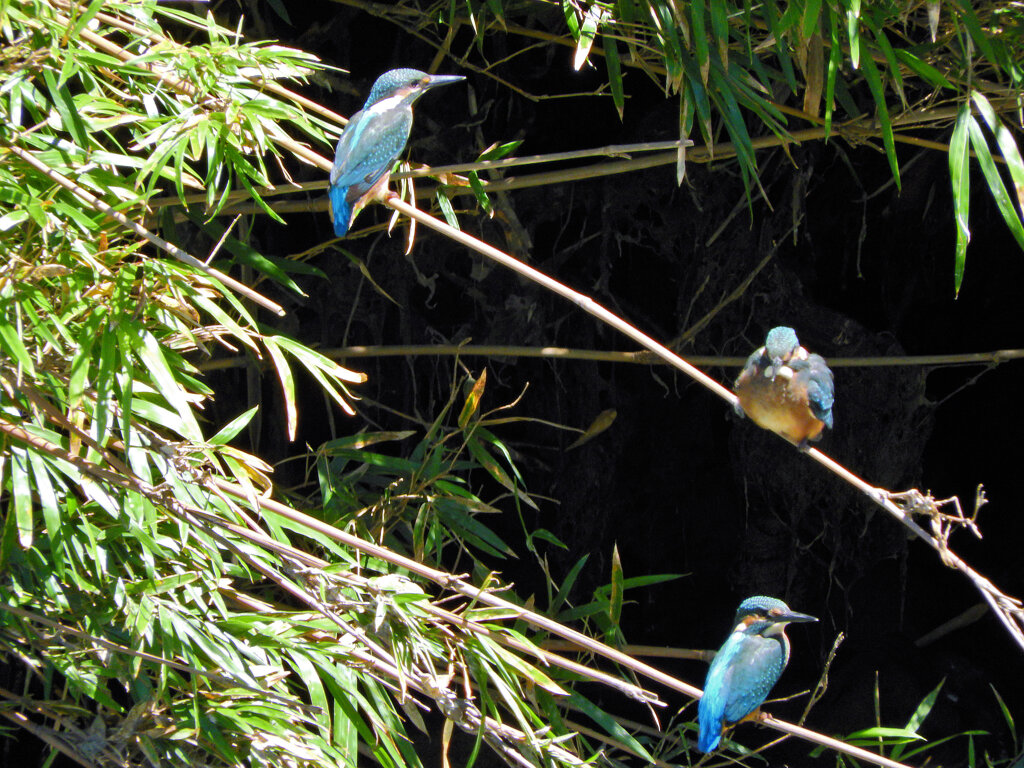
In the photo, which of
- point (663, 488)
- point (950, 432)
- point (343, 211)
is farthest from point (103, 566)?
point (950, 432)

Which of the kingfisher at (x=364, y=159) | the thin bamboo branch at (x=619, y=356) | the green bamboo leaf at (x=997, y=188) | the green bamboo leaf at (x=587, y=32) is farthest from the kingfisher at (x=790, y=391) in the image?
the kingfisher at (x=364, y=159)

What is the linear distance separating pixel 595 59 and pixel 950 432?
1.98 meters

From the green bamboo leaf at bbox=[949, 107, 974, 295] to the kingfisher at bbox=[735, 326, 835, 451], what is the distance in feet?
1.55

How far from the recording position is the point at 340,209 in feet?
6.96

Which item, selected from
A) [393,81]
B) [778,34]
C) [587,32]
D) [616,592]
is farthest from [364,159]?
[616,592]

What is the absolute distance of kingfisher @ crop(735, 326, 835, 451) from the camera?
2.37 meters

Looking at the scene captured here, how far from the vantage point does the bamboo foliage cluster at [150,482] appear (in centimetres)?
177

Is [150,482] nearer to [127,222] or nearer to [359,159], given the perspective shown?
[127,222]

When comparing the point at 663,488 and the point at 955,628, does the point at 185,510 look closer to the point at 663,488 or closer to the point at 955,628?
the point at 663,488

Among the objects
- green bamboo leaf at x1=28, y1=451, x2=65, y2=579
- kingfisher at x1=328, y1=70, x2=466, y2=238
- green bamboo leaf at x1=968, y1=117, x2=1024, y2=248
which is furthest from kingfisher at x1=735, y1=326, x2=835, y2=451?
green bamboo leaf at x1=28, y1=451, x2=65, y2=579

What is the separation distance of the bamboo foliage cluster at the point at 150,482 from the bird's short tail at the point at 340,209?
0.16 meters

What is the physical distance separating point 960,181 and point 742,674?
1246 millimetres

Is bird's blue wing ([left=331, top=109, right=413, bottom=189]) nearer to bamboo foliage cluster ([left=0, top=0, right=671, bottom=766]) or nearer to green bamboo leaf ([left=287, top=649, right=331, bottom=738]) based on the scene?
bamboo foliage cluster ([left=0, top=0, right=671, bottom=766])

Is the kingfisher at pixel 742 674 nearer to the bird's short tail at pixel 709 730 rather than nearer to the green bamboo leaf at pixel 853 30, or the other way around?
the bird's short tail at pixel 709 730
